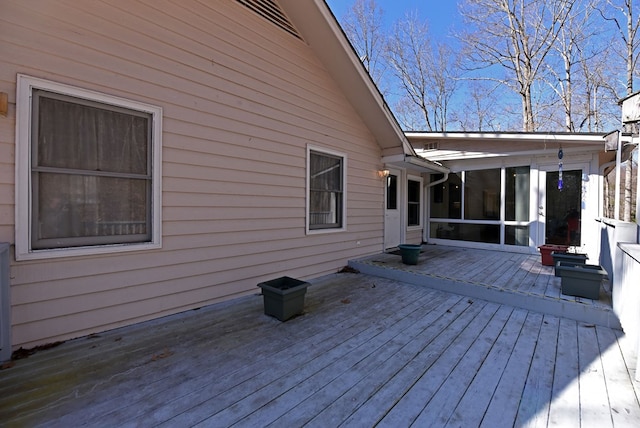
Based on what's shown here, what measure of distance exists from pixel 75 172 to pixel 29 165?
0.29 m

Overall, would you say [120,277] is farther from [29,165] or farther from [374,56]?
[374,56]

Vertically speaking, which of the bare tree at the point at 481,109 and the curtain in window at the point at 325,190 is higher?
the bare tree at the point at 481,109

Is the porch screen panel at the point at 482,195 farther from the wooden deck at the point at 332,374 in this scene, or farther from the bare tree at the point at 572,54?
the bare tree at the point at 572,54

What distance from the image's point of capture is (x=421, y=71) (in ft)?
52.8

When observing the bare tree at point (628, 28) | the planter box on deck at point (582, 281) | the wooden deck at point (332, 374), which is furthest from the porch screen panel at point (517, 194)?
the bare tree at point (628, 28)

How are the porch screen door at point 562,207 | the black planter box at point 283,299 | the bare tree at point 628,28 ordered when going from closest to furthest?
the black planter box at point 283,299 → the porch screen door at point 562,207 → the bare tree at point 628,28

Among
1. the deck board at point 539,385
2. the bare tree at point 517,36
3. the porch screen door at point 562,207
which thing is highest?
the bare tree at point 517,36

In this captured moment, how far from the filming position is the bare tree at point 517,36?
39.7ft

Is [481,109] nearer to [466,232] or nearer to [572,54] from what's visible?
[572,54]

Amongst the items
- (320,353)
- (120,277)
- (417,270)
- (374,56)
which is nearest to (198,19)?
(120,277)

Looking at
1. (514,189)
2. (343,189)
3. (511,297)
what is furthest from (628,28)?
(511,297)

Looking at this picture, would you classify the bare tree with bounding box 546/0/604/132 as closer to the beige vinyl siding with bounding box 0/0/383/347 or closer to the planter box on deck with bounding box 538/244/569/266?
the planter box on deck with bounding box 538/244/569/266

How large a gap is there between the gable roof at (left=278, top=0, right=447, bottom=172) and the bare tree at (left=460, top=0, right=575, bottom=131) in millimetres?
9991

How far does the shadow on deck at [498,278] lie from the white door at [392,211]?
0.69 metres
